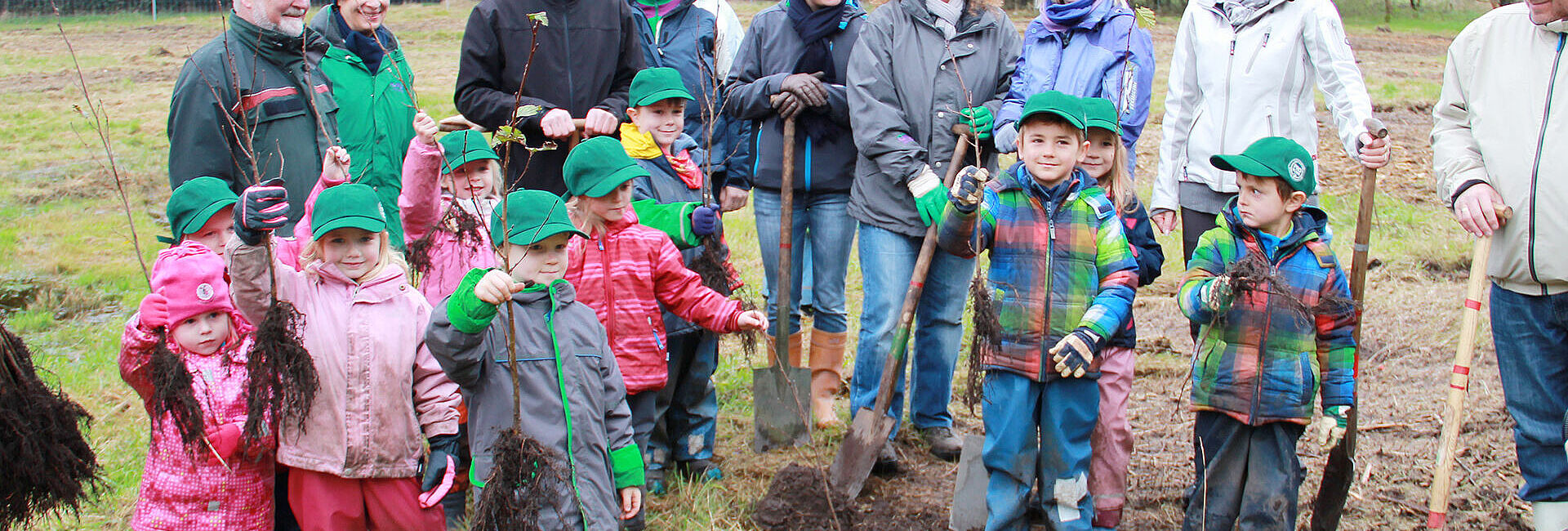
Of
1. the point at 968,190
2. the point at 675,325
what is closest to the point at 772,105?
the point at 675,325

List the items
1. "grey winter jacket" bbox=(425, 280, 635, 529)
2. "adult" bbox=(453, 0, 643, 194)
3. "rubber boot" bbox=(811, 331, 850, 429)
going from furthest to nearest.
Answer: "rubber boot" bbox=(811, 331, 850, 429)
"adult" bbox=(453, 0, 643, 194)
"grey winter jacket" bbox=(425, 280, 635, 529)

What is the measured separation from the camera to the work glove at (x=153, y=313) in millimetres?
2998

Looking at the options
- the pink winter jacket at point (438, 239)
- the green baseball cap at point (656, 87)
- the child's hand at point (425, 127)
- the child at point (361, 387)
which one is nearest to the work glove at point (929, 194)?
the green baseball cap at point (656, 87)

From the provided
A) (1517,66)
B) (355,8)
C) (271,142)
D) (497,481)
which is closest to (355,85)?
(355,8)

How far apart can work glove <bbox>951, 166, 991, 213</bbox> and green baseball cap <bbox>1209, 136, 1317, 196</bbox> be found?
29.9 inches

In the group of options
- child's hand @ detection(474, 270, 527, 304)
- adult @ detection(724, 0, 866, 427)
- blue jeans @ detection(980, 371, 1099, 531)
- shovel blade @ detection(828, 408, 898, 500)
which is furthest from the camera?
adult @ detection(724, 0, 866, 427)

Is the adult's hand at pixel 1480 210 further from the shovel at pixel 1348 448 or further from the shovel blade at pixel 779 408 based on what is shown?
the shovel blade at pixel 779 408

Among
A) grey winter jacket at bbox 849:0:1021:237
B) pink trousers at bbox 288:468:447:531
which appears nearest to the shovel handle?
grey winter jacket at bbox 849:0:1021:237

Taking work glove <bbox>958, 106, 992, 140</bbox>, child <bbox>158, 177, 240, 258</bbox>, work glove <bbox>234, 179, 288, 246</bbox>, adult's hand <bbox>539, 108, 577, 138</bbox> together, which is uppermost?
work glove <bbox>958, 106, 992, 140</bbox>

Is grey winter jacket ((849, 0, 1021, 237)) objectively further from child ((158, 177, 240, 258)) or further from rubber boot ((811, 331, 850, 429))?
child ((158, 177, 240, 258))

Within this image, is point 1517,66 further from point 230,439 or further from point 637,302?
point 230,439

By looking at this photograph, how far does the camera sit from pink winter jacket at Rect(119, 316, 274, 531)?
3117 mm

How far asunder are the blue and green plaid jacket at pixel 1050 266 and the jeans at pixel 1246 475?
1.58ft

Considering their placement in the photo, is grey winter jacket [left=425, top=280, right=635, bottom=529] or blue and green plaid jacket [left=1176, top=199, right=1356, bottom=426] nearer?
grey winter jacket [left=425, top=280, right=635, bottom=529]
